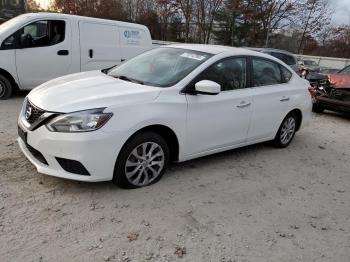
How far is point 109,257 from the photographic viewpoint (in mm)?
3020

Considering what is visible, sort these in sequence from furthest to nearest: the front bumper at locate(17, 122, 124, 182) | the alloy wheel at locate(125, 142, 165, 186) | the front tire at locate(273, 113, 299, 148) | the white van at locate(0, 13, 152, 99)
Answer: the white van at locate(0, 13, 152, 99)
the front tire at locate(273, 113, 299, 148)
the alloy wheel at locate(125, 142, 165, 186)
the front bumper at locate(17, 122, 124, 182)

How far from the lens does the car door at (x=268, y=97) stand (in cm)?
540

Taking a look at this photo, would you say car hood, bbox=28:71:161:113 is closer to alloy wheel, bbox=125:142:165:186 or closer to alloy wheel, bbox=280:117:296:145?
alloy wheel, bbox=125:142:165:186

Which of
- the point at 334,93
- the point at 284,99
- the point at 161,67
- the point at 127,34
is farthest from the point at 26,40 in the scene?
the point at 334,93

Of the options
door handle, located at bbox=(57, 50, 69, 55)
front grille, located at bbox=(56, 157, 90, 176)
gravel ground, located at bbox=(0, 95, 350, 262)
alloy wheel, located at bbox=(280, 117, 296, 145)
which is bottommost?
gravel ground, located at bbox=(0, 95, 350, 262)

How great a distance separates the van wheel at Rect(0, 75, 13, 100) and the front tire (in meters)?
5.42

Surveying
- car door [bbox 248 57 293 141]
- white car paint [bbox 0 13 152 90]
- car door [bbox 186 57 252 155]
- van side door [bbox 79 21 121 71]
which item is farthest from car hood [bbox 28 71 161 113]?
van side door [bbox 79 21 121 71]

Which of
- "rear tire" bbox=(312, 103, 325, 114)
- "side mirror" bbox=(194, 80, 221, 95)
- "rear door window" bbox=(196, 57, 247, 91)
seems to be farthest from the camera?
"rear tire" bbox=(312, 103, 325, 114)

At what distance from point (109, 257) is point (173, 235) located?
2.13 ft

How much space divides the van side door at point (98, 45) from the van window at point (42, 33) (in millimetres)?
481

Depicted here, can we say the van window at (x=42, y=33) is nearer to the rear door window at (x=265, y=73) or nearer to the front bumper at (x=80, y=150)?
the front bumper at (x=80, y=150)

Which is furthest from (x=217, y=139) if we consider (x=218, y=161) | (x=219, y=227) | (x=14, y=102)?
(x=14, y=102)

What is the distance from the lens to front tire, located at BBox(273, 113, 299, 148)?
243 inches

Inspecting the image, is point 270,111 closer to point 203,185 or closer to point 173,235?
point 203,185
